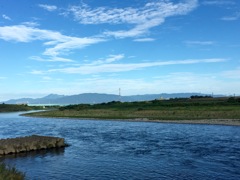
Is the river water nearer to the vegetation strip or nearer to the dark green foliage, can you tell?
the vegetation strip

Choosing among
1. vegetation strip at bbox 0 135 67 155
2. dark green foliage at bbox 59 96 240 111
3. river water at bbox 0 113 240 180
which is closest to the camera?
river water at bbox 0 113 240 180

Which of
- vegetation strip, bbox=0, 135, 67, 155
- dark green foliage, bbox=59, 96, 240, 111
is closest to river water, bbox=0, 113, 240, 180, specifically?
vegetation strip, bbox=0, 135, 67, 155

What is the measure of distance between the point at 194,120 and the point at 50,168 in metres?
70.0

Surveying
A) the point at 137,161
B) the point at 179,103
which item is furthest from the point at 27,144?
the point at 179,103

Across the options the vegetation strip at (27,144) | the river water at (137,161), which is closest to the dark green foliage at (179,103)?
the river water at (137,161)

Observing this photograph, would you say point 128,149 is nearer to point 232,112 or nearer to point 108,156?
point 108,156

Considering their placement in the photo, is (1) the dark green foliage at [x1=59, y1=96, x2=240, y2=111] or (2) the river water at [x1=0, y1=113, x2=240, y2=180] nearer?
(2) the river water at [x1=0, y1=113, x2=240, y2=180]

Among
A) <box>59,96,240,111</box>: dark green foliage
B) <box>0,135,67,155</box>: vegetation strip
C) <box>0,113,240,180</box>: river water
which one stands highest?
<box>59,96,240,111</box>: dark green foliage

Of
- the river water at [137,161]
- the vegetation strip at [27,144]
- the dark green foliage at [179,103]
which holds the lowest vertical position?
the river water at [137,161]

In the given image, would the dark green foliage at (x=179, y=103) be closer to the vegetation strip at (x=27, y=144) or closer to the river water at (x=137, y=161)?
the river water at (x=137, y=161)

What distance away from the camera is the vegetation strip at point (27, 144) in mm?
46494

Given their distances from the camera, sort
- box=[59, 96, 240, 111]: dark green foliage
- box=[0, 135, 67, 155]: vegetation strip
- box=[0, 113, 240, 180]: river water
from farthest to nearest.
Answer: box=[59, 96, 240, 111]: dark green foliage, box=[0, 135, 67, 155]: vegetation strip, box=[0, 113, 240, 180]: river water

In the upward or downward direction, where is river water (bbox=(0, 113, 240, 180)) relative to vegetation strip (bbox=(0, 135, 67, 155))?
downward

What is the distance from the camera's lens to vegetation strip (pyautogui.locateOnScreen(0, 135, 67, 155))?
4649 centimetres
